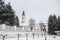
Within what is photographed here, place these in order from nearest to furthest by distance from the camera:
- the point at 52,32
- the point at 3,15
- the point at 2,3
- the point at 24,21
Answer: the point at 3,15, the point at 2,3, the point at 52,32, the point at 24,21

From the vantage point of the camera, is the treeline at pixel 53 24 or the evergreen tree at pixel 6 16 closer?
the evergreen tree at pixel 6 16

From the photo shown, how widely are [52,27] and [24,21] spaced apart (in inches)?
1108

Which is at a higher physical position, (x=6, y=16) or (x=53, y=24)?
(x=6, y=16)

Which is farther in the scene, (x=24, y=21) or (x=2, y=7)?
(x=24, y=21)

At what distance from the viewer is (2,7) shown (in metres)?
23.7

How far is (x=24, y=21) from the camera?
61.9 m

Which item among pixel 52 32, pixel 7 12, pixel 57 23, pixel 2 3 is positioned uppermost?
pixel 2 3

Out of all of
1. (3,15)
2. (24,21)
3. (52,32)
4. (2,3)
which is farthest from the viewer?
(24,21)

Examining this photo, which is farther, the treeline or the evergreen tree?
the treeline

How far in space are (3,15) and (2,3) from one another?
3.07m

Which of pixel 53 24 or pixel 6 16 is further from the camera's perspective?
pixel 53 24

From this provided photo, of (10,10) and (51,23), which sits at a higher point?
(10,10)

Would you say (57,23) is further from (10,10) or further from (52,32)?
(10,10)

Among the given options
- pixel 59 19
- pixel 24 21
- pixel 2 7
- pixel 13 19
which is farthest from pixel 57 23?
pixel 24 21
